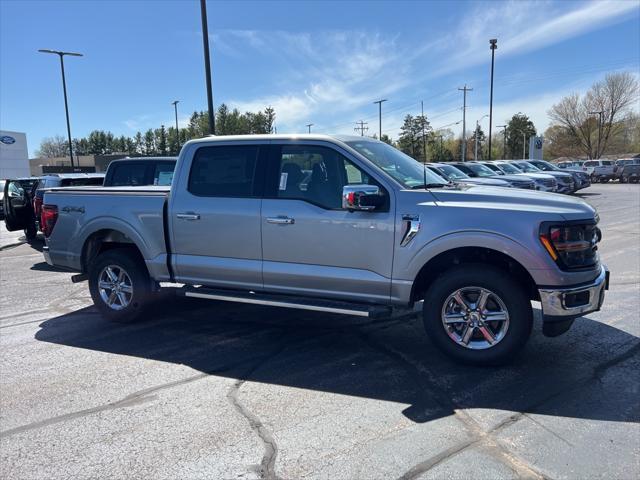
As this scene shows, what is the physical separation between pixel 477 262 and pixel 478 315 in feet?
1.53

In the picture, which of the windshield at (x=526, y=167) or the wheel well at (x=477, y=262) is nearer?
the wheel well at (x=477, y=262)

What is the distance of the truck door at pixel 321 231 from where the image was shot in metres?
4.45

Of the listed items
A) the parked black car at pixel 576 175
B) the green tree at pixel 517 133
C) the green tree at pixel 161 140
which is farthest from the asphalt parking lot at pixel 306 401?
the green tree at pixel 517 133

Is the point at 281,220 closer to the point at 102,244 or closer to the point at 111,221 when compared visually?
the point at 111,221

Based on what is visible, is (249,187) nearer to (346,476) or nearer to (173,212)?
(173,212)

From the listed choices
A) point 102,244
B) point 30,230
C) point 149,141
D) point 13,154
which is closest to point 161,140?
point 149,141

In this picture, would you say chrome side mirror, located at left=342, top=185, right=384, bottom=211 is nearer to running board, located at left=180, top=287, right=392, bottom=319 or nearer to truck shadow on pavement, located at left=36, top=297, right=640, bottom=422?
running board, located at left=180, top=287, right=392, bottom=319

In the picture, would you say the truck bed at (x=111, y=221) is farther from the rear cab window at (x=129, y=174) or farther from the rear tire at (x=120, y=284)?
the rear cab window at (x=129, y=174)

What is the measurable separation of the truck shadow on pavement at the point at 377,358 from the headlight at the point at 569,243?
3.10ft

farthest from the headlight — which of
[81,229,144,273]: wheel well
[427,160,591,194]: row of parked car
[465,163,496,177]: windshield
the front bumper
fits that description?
[465,163,496,177]: windshield

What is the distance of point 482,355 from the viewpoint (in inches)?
167

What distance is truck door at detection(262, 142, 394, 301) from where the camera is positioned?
14.6 feet

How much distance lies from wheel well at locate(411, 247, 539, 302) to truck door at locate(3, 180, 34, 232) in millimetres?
11386

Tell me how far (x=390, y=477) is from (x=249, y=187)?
10.4 ft
